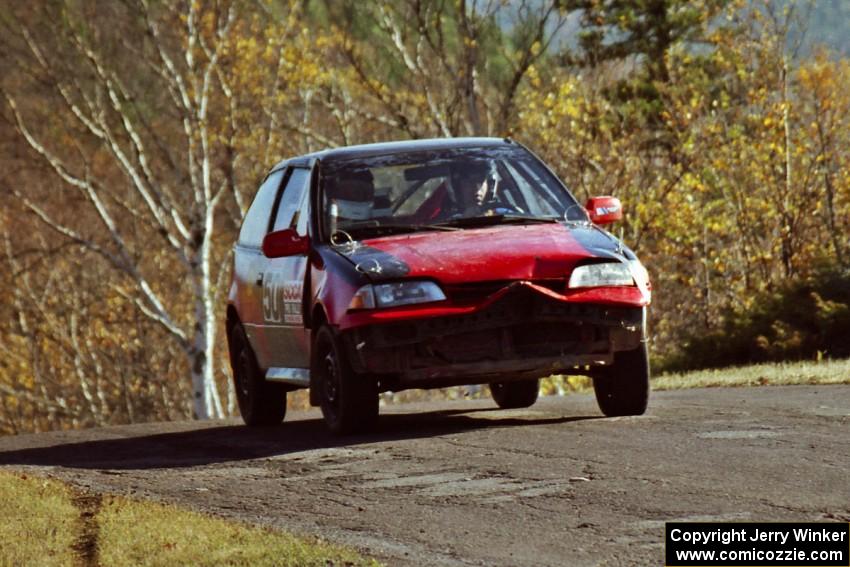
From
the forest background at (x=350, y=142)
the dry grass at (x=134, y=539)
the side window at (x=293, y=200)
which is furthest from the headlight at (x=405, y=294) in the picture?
the forest background at (x=350, y=142)

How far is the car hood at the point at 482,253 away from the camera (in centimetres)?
1005

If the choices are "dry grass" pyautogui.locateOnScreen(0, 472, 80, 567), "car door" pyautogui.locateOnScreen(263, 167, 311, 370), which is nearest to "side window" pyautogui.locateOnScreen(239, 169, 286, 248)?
"car door" pyautogui.locateOnScreen(263, 167, 311, 370)

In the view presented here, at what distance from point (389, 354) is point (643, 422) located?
1612mm

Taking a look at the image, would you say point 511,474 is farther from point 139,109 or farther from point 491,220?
point 139,109

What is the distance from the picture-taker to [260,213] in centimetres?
1316

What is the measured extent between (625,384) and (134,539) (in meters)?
4.57

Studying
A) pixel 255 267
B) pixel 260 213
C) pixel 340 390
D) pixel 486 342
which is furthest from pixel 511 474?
pixel 260 213

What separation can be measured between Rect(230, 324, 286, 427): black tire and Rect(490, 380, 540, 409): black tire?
1.68 meters

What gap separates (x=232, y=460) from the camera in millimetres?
10117

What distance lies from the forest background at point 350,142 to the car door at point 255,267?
647 cm

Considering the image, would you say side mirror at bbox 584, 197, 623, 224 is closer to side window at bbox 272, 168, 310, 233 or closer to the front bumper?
the front bumper

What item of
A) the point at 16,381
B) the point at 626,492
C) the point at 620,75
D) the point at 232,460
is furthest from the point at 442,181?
the point at 620,75

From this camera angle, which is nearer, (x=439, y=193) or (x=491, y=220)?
(x=491, y=220)

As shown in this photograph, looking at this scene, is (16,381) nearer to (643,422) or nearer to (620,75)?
(620,75)
